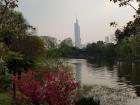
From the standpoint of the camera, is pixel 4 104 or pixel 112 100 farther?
pixel 112 100

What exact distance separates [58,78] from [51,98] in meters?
0.93

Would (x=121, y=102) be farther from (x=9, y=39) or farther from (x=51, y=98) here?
(x=51, y=98)

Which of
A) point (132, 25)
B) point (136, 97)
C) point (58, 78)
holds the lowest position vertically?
point (136, 97)

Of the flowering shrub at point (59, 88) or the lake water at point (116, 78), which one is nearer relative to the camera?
the flowering shrub at point (59, 88)

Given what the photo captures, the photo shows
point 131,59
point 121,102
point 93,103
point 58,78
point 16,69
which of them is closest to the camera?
point 58,78

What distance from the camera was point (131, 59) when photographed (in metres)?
135

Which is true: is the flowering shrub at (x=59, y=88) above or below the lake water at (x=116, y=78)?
above

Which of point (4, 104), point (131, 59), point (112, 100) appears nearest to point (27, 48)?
point (112, 100)

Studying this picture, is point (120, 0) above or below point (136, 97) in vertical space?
above

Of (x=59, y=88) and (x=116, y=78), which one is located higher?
(x=59, y=88)

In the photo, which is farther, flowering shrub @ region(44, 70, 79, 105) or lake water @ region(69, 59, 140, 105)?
lake water @ region(69, 59, 140, 105)

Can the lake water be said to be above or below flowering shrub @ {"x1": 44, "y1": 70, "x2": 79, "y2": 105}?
below

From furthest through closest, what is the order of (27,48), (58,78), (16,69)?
(27,48) → (16,69) → (58,78)

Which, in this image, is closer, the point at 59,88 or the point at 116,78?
the point at 59,88
